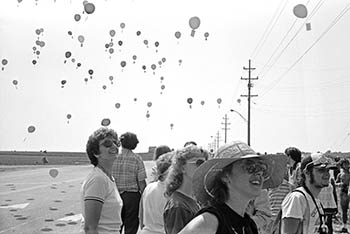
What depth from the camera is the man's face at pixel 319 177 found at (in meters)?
3.88

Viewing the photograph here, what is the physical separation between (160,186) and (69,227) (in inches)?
252

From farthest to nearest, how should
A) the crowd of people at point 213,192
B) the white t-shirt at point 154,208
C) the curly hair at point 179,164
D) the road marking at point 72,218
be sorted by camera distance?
the road marking at point 72,218, the white t-shirt at point 154,208, the curly hair at point 179,164, the crowd of people at point 213,192

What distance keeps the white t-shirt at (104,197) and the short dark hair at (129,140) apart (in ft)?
8.55

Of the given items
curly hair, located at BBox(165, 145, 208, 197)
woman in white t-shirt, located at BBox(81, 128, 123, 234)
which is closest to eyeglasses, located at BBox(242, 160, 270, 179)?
curly hair, located at BBox(165, 145, 208, 197)

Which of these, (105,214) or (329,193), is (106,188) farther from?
(329,193)

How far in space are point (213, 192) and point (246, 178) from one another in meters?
0.16

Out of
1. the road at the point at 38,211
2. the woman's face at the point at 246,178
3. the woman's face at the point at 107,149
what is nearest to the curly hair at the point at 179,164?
the woman's face at the point at 107,149

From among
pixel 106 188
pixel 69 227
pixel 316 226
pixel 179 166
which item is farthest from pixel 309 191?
pixel 69 227

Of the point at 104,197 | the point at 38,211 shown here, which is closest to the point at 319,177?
the point at 104,197

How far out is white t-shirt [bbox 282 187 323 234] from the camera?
3684 millimetres

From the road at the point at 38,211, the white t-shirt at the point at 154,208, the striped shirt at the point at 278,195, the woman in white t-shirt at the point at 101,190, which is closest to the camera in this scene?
the woman in white t-shirt at the point at 101,190

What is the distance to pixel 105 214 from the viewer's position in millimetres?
3795

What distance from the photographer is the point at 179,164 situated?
350 cm

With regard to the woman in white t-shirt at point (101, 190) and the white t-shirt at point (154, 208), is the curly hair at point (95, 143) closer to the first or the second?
the woman in white t-shirt at point (101, 190)
